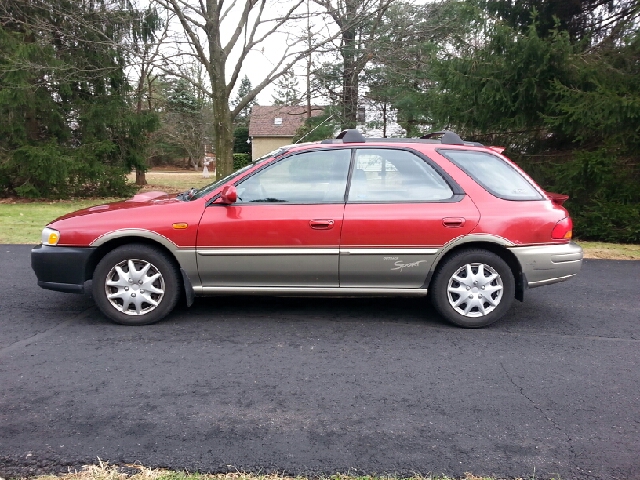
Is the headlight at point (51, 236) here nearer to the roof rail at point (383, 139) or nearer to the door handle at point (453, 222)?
the roof rail at point (383, 139)

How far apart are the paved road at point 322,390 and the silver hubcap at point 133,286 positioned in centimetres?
22

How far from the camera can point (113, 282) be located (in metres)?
4.48

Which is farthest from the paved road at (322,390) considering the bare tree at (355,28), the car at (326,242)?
the bare tree at (355,28)

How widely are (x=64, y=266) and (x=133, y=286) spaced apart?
→ 24.5 inches

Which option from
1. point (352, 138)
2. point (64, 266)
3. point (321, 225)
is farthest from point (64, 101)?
point (321, 225)

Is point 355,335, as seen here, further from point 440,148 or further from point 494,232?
point 440,148

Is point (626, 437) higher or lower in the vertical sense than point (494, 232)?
lower

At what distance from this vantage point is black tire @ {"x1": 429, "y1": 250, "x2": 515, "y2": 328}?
14.8 ft

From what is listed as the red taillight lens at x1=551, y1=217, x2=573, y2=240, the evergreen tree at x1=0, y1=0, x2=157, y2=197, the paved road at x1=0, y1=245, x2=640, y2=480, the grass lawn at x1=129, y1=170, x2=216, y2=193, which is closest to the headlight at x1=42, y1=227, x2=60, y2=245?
the paved road at x1=0, y1=245, x2=640, y2=480

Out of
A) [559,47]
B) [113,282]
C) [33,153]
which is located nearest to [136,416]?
[113,282]

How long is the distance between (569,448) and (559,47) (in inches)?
356

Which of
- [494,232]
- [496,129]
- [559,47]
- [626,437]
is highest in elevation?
[559,47]

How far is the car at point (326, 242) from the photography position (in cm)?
445

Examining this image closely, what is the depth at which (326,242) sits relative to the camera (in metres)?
4.46
